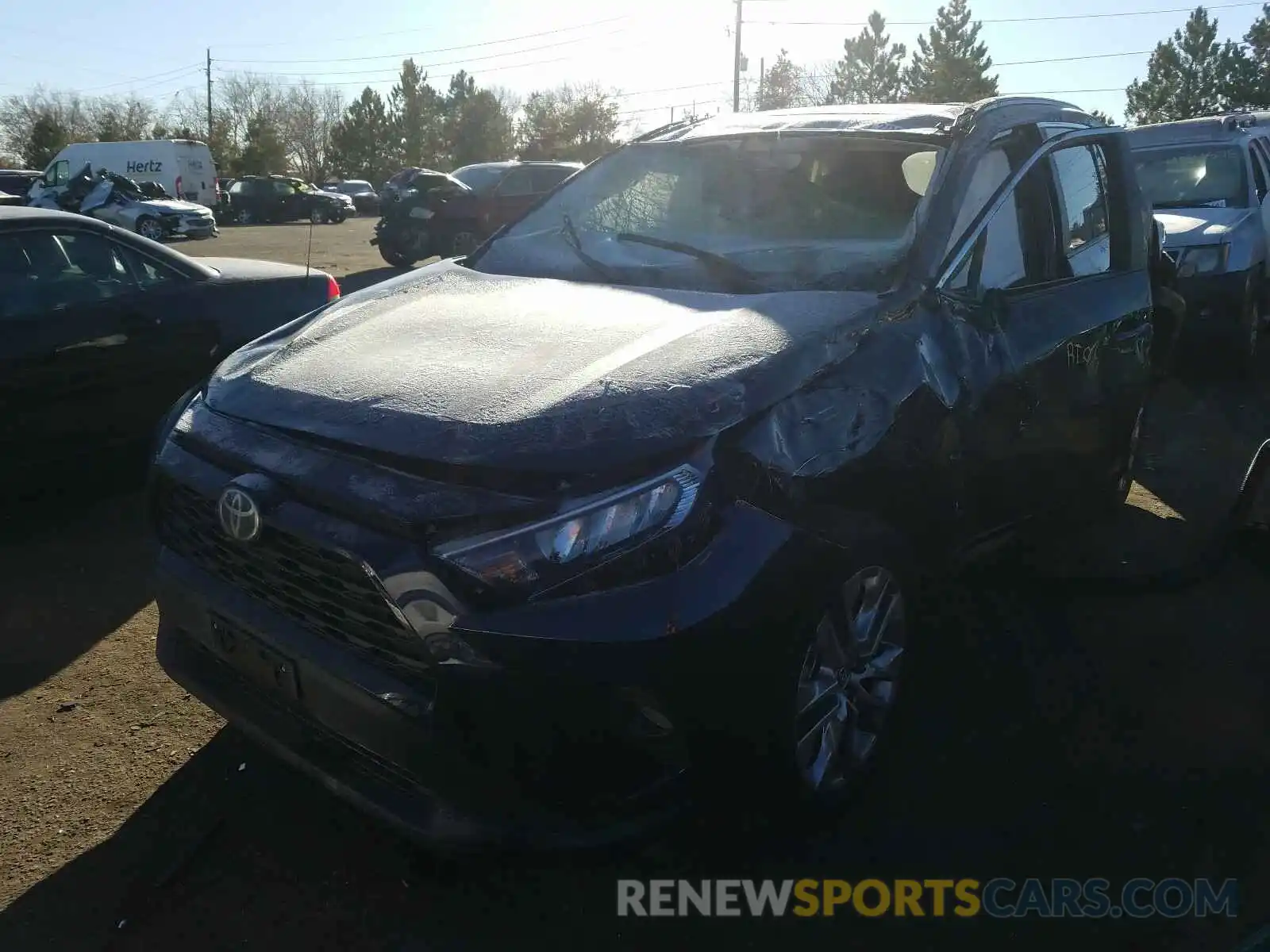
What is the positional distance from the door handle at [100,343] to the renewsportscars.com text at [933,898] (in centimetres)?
346

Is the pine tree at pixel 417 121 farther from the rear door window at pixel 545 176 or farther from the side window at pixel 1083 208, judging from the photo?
the side window at pixel 1083 208

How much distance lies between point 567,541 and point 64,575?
307 centimetres

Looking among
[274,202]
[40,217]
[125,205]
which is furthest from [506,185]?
[274,202]

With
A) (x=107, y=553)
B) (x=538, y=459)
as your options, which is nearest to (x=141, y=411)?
(x=107, y=553)

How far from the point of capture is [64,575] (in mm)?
4078

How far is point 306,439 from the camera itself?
2197mm

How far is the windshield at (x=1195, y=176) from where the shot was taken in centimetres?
799

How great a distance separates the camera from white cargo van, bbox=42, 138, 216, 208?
107 ft

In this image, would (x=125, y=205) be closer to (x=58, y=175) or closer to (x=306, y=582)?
(x=58, y=175)

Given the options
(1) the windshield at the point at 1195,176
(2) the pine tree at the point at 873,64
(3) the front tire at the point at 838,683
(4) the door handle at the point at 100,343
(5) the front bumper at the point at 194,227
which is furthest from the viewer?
(2) the pine tree at the point at 873,64

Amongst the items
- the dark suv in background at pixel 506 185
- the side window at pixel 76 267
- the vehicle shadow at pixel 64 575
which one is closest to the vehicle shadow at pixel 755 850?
the vehicle shadow at pixel 64 575

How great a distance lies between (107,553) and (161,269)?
149cm

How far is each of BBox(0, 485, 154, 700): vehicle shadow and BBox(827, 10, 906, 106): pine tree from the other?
60.9 metres

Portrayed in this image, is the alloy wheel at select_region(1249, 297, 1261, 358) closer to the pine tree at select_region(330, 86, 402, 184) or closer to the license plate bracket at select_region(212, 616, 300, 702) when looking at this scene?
the license plate bracket at select_region(212, 616, 300, 702)
